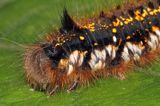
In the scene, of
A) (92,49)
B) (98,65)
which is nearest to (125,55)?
(98,65)

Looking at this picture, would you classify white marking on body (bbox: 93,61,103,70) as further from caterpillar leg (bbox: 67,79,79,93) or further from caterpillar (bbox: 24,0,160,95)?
caterpillar leg (bbox: 67,79,79,93)

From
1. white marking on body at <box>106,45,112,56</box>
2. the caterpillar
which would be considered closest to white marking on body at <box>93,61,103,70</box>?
the caterpillar

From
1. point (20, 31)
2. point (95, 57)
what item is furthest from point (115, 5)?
point (20, 31)

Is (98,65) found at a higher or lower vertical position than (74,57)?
lower

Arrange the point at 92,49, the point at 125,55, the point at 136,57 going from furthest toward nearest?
the point at 136,57 < the point at 125,55 < the point at 92,49

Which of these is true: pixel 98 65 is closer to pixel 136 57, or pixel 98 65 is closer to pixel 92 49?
pixel 92 49

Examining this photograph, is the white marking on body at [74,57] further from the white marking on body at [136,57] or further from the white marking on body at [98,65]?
the white marking on body at [136,57]

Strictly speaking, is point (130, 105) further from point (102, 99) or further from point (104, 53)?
point (104, 53)

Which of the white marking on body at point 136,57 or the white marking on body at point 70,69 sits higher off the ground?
the white marking on body at point 136,57

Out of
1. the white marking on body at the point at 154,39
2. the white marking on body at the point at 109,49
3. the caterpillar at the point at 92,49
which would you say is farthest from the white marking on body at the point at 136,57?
the white marking on body at the point at 109,49
